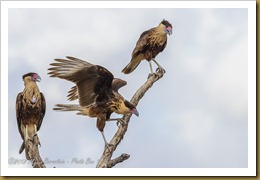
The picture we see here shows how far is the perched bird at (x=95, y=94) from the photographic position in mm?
2953

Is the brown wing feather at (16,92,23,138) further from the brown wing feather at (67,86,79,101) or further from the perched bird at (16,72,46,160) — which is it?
the brown wing feather at (67,86,79,101)

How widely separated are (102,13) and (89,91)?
0.51 metres

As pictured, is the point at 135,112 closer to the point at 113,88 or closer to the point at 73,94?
the point at 113,88

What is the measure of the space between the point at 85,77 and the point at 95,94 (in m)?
0.14

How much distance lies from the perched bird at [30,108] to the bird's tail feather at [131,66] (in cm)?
56

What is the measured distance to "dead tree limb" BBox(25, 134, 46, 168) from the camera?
297 centimetres

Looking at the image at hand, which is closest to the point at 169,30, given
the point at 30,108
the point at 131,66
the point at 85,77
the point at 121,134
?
the point at 131,66

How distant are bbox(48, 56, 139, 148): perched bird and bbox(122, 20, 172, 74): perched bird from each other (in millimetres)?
172

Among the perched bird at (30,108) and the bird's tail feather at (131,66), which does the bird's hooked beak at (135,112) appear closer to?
A: the bird's tail feather at (131,66)

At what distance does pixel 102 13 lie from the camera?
9.95ft

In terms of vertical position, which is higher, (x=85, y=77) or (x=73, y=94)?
(x=85, y=77)

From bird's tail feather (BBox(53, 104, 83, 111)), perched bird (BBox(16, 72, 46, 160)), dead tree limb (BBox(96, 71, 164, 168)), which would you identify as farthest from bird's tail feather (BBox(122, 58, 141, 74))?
perched bird (BBox(16, 72, 46, 160))

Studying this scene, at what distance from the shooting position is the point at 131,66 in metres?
3.12

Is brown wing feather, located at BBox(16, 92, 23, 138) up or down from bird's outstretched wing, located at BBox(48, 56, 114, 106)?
down
